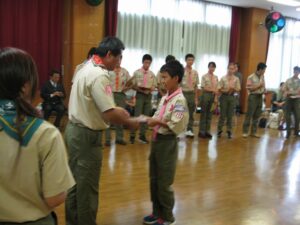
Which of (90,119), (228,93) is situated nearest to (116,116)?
(90,119)

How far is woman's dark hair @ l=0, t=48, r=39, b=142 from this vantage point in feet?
3.67

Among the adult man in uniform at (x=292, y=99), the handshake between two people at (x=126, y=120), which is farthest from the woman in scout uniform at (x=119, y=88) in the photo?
the adult man in uniform at (x=292, y=99)

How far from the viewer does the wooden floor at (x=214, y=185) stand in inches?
125

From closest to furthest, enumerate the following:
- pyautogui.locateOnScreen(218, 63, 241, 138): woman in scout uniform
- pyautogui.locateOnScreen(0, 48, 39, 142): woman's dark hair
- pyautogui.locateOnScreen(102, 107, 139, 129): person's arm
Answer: pyautogui.locateOnScreen(0, 48, 39, 142): woman's dark hair
pyautogui.locateOnScreen(102, 107, 139, 129): person's arm
pyautogui.locateOnScreen(218, 63, 241, 138): woman in scout uniform

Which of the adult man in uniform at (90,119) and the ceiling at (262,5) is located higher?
the ceiling at (262,5)

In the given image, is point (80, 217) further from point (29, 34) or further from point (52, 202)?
point (29, 34)

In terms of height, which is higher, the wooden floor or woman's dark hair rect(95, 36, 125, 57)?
woman's dark hair rect(95, 36, 125, 57)

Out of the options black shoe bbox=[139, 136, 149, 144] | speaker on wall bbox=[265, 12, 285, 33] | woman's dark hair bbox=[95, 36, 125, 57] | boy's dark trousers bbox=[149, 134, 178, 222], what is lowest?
black shoe bbox=[139, 136, 149, 144]

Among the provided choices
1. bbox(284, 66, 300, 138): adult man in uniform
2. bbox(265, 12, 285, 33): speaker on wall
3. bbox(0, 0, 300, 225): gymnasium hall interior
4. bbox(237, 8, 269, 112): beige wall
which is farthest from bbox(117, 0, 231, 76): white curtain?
bbox(284, 66, 300, 138): adult man in uniform

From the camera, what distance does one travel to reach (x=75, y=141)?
2.34 metres

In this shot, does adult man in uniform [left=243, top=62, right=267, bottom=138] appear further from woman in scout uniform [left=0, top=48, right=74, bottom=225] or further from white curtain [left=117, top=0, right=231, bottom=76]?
woman in scout uniform [left=0, top=48, right=74, bottom=225]

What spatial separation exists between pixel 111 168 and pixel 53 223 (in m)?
3.22

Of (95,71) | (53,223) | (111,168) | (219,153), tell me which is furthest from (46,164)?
(219,153)

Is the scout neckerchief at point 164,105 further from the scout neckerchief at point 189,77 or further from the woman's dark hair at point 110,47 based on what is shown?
the scout neckerchief at point 189,77
